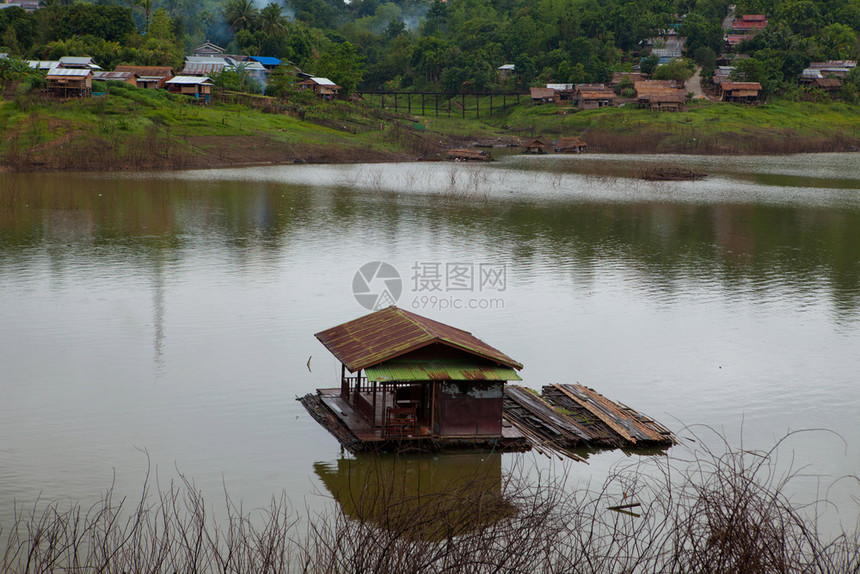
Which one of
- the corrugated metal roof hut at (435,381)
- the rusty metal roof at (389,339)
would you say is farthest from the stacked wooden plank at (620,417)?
the corrugated metal roof hut at (435,381)

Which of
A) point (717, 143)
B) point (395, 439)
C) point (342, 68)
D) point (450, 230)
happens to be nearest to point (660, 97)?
point (717, 143)

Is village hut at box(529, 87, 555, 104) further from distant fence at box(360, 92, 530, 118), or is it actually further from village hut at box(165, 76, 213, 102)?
village hut at box(165, 76, 213, 102)

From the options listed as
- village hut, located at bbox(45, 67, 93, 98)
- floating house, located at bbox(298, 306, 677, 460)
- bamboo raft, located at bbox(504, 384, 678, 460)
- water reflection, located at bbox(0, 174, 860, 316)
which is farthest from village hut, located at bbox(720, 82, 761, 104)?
floating house, located at bbox(298, 306, 677, 460)

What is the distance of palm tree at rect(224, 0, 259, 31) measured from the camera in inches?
5315

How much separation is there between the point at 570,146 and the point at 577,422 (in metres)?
87.4

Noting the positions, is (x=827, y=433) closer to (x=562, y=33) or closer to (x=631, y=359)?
(x=631, y=359)

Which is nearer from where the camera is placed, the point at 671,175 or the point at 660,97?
the point at 671,175

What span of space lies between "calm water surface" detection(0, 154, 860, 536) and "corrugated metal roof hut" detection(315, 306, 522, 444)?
936 millimetres

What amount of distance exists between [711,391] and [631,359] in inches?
123

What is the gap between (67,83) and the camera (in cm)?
8062

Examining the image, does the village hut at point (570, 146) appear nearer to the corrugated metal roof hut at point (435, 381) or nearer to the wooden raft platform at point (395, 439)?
the corrugated metal roof hut at point (435, 381)

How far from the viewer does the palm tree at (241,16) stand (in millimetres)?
135000

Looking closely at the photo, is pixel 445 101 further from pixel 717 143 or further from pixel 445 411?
pixel 445 411

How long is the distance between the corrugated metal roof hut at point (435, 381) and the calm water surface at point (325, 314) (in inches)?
36.9
